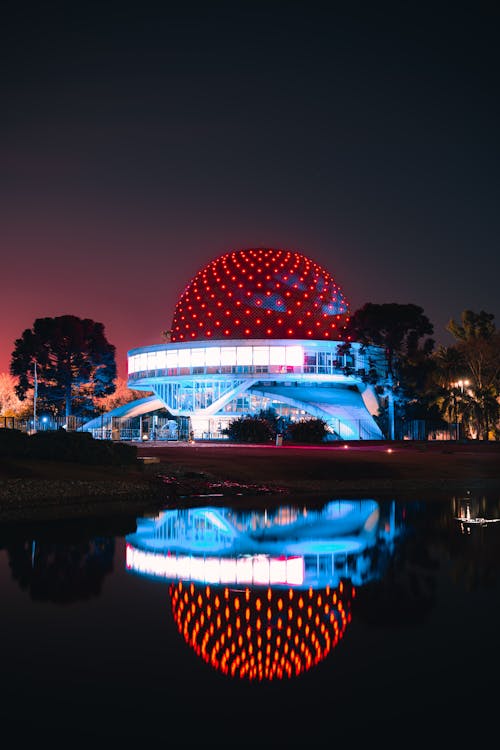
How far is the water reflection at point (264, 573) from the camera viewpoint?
8149mm

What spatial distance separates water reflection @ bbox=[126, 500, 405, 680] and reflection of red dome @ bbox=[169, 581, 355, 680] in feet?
0.04

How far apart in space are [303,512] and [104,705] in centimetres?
1383

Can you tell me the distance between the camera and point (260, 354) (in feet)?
211

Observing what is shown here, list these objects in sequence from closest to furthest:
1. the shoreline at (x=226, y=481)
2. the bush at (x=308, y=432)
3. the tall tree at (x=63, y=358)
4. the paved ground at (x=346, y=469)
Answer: the shoreline at (x=226, y=481) → the paved ground at (x=346, y=469) → the bush at (x=308, y=432) → the tall tree at (x=63, y=358)

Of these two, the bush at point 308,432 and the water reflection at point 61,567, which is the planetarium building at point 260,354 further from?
the water reflection at point 61,567

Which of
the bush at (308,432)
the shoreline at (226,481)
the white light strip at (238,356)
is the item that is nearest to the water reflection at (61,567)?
the shoreline at (226,481)

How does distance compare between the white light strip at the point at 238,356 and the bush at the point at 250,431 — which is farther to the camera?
the white light strip at the point at 238,356

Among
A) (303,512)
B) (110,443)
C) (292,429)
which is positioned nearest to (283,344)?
(292,429)

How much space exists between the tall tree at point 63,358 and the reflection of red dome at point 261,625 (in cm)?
5863

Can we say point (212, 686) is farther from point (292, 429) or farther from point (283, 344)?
point (283, 344)

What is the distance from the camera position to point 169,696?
6789 mm

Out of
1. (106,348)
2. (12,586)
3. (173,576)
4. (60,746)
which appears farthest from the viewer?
(106,348)

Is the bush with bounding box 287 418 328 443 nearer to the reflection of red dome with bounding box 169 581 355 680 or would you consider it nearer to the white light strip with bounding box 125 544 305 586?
the white light strip with bounding box 125 544 305 586

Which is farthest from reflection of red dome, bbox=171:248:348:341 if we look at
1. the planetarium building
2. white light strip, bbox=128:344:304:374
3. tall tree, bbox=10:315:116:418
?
tall tree, bbox=10:315:116:418
